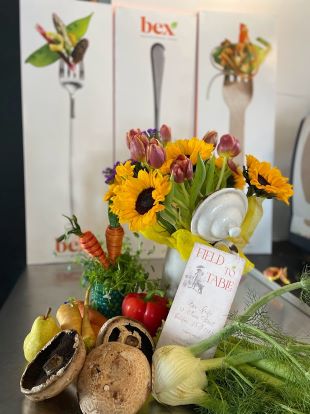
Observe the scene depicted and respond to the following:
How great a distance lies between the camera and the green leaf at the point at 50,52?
1.04 m

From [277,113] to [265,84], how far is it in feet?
0.40

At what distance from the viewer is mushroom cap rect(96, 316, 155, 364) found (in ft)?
1.87

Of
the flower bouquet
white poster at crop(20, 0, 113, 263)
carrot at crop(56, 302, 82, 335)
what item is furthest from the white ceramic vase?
white poster at crop(20, 0, 113, 263)

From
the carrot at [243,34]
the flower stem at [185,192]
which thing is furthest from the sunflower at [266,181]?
the carrot at [243,34]

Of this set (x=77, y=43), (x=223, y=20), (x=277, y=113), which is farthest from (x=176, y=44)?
(x=277, y=113)

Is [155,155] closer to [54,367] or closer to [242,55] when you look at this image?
[54,367]

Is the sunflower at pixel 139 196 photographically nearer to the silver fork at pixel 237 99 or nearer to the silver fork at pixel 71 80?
the silver fork at pixel 71 80

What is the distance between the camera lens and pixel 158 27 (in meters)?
1.10

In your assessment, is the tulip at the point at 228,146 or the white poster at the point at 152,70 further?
the white poster at the point at 152,70

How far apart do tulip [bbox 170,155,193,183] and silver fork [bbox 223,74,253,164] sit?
596 millimetres

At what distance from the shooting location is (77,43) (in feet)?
3.47

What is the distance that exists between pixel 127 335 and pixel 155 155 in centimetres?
25

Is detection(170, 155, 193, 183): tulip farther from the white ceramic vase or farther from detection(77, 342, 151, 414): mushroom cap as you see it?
detection(77, 342, 151, 414): mushroom cap

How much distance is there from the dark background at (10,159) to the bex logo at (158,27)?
307mm
